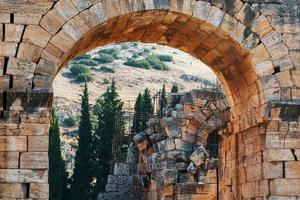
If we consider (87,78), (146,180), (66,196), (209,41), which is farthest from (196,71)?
(209,41)

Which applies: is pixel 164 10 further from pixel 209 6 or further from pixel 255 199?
pixel 255 199

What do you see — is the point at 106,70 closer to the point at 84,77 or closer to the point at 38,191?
the point at 84,77

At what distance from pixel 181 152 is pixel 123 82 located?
58548 mm

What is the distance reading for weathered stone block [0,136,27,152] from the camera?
11641 millimetres

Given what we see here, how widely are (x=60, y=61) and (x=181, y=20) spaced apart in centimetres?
234

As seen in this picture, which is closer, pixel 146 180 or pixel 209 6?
pixel 209 6

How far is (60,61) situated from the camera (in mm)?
12406

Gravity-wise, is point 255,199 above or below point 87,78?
below

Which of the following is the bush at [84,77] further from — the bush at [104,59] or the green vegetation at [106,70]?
the bush at [104,59]

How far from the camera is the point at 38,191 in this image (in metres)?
11.6

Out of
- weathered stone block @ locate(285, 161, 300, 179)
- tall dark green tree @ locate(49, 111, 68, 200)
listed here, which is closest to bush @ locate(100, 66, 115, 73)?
tall dark green tree @ locate(49, 111, 68, 200)

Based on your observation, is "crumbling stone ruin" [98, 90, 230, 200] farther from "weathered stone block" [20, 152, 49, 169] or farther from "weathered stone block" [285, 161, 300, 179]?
"weathered stone block" [20, 152, 49, 169]

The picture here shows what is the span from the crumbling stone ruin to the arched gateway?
7676 millimetres

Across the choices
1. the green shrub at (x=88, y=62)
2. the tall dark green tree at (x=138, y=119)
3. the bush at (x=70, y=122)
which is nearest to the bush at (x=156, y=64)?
the green shrub at (x=88, y=62)
